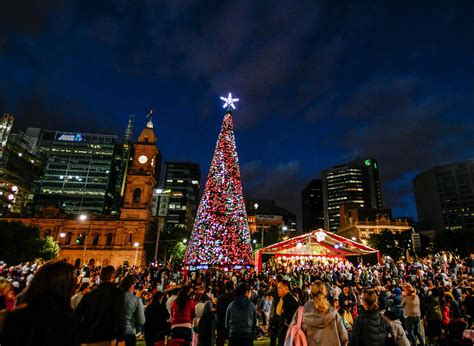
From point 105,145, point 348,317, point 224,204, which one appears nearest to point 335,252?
point 224,204

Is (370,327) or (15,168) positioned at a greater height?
(15,168)

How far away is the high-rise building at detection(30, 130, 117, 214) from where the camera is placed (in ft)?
303

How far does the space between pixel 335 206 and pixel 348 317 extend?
184m

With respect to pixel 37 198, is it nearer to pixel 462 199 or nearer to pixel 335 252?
pixel 335 252

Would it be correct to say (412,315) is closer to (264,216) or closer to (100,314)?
(100,314)

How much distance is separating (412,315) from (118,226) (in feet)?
183

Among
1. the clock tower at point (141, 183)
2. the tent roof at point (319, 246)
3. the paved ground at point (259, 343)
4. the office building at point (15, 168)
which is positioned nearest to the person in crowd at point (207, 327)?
the paved ground at point (259, 343)


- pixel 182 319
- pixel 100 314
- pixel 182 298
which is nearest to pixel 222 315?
pixel 182 319

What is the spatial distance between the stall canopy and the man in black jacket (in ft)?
71.4

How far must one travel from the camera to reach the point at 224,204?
28.9m

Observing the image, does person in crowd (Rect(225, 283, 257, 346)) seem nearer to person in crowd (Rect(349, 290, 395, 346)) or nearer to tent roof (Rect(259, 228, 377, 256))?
person in crowd (Rect(349, 290, 395, 346))

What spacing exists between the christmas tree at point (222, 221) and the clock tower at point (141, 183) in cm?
3000

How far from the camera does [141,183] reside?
56.5 metres

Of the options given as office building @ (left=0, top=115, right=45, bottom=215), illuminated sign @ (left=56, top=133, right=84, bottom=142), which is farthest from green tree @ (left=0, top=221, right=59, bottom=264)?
illuminated sign @ (left=56, top=133, right=84, bottom=142)
